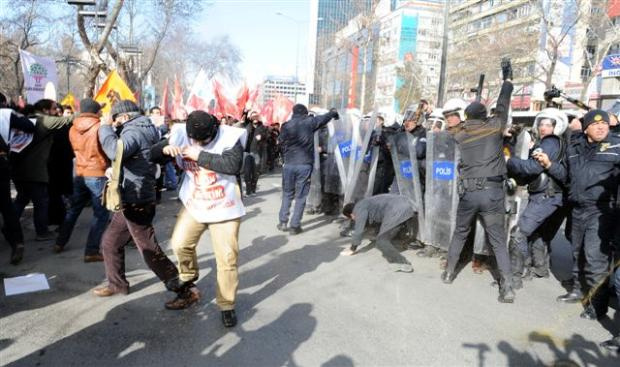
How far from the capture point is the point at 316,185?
829 cm

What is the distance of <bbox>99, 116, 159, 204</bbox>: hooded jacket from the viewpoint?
13.0ft

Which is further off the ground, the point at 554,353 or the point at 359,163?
the point at 359,163

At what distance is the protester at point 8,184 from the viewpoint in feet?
15.8

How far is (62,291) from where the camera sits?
169 inches

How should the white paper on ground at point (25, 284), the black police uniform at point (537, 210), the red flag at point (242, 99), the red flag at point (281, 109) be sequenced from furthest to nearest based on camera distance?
the red flag at point (281, 109) → the red flag at point (242, 99) → the black police uniform at point (537, 210) → the white paper on ground at point (25, 284)

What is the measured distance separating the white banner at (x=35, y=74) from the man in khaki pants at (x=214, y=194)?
6.23m

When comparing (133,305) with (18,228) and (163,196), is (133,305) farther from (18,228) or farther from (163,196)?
(163,196)

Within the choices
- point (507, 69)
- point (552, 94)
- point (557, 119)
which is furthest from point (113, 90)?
point (557, 119)

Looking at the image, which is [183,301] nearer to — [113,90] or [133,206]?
[133,206]

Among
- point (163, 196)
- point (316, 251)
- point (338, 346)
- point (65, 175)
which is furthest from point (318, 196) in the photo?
point (338, 346)

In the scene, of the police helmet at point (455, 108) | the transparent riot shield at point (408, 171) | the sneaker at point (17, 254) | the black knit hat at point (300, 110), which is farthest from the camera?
the black knit hat at point (300, 110)

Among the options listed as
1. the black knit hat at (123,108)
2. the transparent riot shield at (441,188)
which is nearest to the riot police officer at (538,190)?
the transparent riot shield at (441,188)

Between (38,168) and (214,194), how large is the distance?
318cm

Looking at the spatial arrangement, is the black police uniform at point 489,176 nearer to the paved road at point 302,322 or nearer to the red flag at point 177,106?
the paved road at point 302,322
